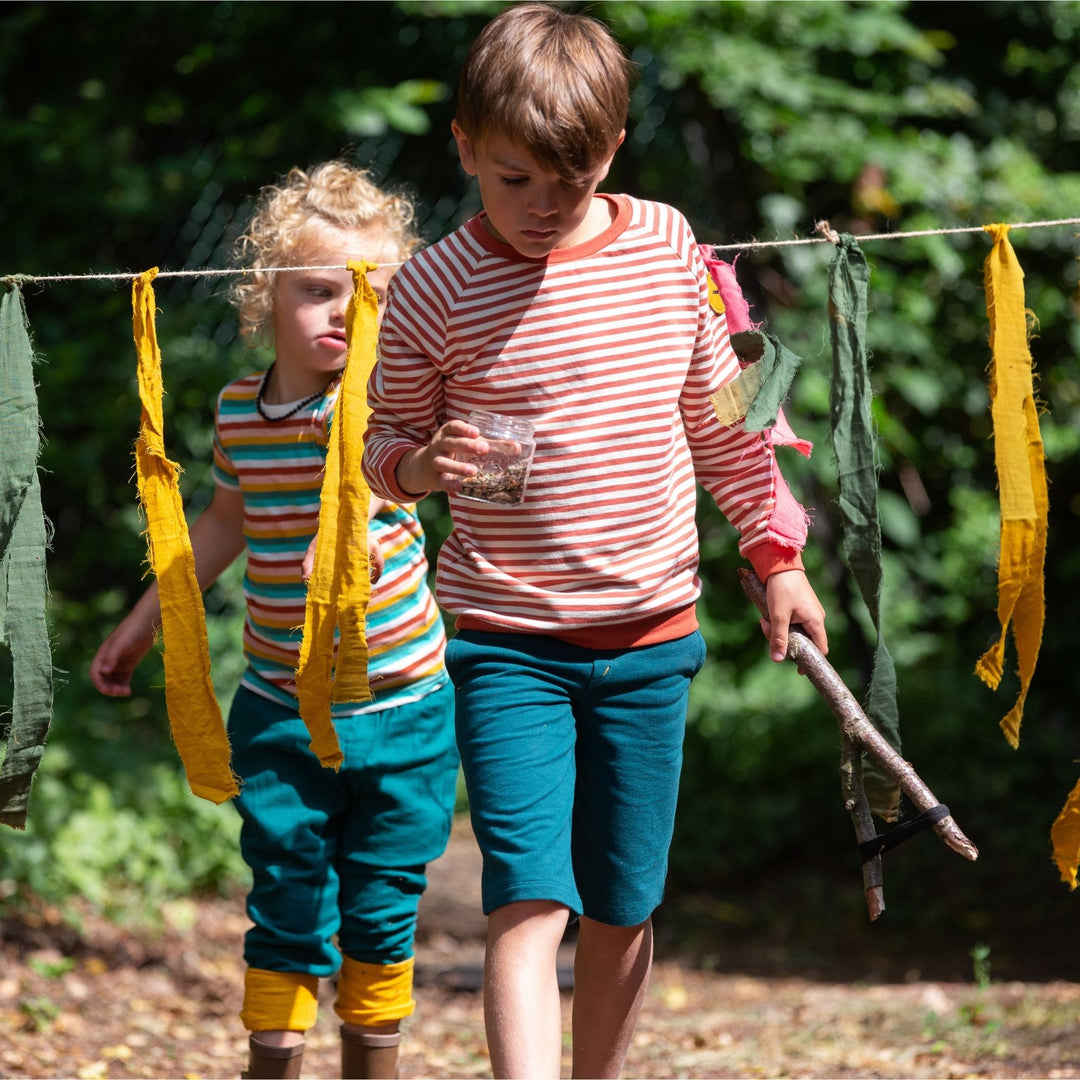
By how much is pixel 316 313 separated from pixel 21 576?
28.7 inches

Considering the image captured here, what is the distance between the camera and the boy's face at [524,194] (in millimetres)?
2027

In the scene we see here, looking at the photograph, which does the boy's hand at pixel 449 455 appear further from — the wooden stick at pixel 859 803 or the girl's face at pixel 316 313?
the wooden stick at pixel 859 803

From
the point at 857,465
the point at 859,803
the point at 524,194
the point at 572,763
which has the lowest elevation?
the point at 859,803

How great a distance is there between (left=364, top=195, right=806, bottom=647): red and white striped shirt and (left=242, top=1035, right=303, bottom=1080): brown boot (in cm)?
97

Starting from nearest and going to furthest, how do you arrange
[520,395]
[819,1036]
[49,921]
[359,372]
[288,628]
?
[520,395] < [359,372] < [288,628] < [819,1036] < [49,921]

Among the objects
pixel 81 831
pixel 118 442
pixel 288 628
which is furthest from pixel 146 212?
pixel 288 628

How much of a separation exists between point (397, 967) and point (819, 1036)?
4.31ft

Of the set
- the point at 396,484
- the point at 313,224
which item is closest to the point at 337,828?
the point at 396,484

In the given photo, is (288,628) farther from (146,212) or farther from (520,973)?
(146,212)

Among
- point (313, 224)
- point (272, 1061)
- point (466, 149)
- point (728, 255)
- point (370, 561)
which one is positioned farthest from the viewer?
point (728, 255)

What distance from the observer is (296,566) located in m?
2.65

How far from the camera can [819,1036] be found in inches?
137

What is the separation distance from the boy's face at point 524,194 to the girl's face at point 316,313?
55 centimetres

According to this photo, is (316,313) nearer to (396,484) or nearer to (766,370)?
(396,484)
